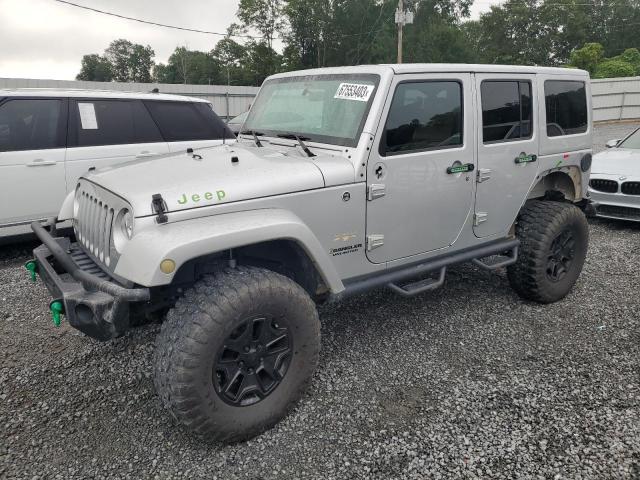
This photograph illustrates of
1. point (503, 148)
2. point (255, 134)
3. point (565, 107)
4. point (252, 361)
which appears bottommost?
point (252, 361)

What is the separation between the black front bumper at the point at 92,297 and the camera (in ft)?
7.49

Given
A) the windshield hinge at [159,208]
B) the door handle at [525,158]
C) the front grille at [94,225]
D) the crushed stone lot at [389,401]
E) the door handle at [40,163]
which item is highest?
the door handle at [525,158]

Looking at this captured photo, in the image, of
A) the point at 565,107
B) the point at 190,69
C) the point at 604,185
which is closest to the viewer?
the point at 565,107

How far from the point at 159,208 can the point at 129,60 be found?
8148 centimetres

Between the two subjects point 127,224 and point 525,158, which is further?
point 525,158

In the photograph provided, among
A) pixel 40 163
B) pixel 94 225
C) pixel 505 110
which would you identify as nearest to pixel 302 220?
pixel 94 225

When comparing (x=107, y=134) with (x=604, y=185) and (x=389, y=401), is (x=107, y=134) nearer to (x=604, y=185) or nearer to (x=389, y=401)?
(x=389, y=401)

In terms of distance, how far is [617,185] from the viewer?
6.57 meters

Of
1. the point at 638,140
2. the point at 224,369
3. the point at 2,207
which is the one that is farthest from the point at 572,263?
the point at 2,207

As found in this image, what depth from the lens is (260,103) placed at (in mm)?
3885

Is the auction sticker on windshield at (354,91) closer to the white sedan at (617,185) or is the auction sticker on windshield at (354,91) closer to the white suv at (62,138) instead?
the white suv at (62,138)

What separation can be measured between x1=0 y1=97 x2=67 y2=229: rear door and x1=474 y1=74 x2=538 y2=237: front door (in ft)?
14.1

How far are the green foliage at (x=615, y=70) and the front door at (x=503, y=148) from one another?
3007 centimetres

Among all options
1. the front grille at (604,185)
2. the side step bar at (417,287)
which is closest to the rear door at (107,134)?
the side step bar at (417,287)
